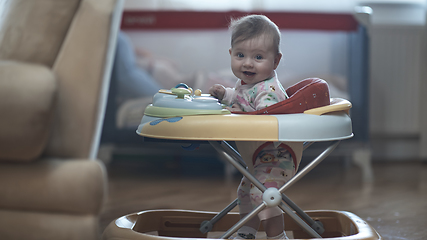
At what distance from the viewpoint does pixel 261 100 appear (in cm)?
90

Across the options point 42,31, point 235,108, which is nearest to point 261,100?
point 235,108

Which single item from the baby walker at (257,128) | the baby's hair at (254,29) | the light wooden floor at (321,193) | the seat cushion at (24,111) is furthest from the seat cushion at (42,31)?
the light wooden floor at (321,193)

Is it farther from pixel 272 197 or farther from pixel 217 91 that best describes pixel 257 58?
pixel 272 197

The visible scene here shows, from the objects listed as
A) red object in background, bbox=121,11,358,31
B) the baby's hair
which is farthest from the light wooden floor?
red object in background, bbox=121,11,358,31

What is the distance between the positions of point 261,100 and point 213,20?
1.31 meters

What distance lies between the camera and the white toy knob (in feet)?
2.56

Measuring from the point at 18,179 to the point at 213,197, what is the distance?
959 millimetres

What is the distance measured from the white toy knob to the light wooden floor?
48 cm

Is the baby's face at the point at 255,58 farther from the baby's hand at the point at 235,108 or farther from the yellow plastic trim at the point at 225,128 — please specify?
the yellow plastic trim at the point at 225,128

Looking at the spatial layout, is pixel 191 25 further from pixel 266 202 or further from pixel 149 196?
pixel 266 202

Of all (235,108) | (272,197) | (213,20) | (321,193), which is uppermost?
(213,20)

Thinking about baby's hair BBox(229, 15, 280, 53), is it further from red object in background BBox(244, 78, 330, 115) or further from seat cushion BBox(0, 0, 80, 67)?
seat cushion BBox(0, 0, 80, 67)

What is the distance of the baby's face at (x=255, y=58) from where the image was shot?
2.97ft

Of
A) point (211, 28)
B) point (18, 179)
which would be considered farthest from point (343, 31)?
point (18, 179)
